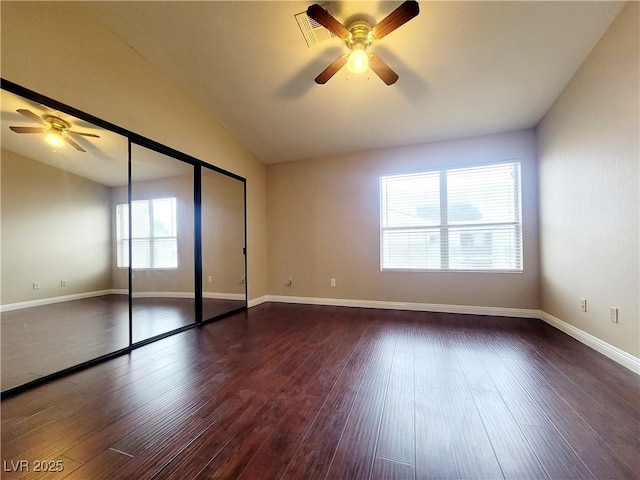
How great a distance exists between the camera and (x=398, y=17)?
6.06 ft

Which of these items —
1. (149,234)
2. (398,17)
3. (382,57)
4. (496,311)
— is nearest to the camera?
(398,17)

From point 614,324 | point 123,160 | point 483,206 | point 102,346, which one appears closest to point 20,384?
point 102,346

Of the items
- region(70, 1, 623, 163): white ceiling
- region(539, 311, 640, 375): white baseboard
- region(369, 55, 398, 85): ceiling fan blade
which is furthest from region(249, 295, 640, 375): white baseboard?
region(369, 55, 398, 85): ceiling fan blade

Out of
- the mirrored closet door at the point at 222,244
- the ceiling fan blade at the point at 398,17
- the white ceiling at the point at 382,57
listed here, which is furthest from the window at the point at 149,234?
the ceiling fan blade at the point at 398,17

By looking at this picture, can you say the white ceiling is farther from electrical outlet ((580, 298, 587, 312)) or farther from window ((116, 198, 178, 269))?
electrical outlet ((580, 298, 587, 312))

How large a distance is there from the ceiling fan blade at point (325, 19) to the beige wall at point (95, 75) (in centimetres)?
197

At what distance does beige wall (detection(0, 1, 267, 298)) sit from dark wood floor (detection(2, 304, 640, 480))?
225cm

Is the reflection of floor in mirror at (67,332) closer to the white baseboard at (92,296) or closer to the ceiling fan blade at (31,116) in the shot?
the white baseboard at (92,296)

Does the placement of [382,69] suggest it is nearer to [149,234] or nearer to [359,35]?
[359,35]

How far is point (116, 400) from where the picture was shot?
68.4 inches

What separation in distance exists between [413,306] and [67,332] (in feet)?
13.2

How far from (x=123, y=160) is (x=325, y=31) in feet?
7.48

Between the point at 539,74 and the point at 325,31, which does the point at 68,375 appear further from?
the point at 539,74

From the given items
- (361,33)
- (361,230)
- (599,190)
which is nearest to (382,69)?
(361,33)
